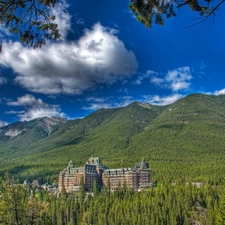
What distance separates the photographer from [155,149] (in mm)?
199375

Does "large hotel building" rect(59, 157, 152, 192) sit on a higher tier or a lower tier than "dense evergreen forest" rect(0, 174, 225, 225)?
higher

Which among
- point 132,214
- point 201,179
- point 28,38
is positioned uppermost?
point 28,38

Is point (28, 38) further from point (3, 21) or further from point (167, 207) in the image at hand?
point (167, 207)

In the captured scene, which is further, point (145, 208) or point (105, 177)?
point (105, 177)

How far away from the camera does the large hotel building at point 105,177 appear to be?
11569cm

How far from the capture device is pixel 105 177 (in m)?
122

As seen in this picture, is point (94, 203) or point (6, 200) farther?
point (94, 203)

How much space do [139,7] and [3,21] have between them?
18.6 feet

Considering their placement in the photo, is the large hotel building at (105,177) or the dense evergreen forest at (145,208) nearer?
the dense evergreen forest at (145,208)

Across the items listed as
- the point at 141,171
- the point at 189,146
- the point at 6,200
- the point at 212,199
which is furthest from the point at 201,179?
the point at 6,200

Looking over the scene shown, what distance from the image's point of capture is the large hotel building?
11569cm

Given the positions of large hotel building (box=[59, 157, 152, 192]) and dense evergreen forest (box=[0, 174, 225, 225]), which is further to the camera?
large hotel building (box=[59, 157, 152, 192])

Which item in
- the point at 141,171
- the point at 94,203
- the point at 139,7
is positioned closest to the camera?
the point at 139,7

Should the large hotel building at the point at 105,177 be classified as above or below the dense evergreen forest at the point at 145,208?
above
